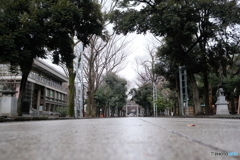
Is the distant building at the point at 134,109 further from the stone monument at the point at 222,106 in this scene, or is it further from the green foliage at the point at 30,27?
the green foliage at the point at 30,27

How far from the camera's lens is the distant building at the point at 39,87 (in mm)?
21533

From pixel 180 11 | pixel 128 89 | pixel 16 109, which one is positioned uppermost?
pixel 180 11

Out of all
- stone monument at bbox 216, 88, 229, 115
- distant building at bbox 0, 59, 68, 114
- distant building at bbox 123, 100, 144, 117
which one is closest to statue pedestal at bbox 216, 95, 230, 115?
stone monument at bbox 216, 88, 229, 115

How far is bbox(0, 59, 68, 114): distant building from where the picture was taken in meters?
21.5

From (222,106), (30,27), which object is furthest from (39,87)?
(222,106)

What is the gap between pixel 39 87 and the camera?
91.5ft

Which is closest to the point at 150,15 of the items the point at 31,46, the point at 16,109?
the point at 31,46

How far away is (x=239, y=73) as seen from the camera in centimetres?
1803

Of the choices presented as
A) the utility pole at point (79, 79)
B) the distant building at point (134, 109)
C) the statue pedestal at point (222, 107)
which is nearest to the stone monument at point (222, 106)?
the statue pedestal at point (222, 107)

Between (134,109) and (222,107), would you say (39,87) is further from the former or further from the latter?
(134,109)

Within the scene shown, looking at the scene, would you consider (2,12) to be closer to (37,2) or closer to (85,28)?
(37,2)

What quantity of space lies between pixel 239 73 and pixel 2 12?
1814 centimetres

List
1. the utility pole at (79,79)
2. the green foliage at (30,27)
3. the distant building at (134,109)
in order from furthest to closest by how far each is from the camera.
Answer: the distant building at (134,109), the utility pole at (79,79), the green foliage at (30,27)

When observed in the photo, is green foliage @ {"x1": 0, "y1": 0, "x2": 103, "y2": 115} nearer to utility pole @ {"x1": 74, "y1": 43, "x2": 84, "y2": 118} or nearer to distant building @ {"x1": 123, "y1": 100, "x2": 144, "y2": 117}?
utility pole @ {"x1": 74, "y1": 43, "x2": 84, "y2": 118}
